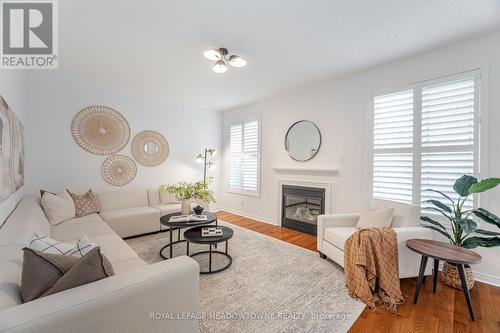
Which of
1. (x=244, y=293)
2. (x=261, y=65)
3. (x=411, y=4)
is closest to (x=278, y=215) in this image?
(x=244, y=293)

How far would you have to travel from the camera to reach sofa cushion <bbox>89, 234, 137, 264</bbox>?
6.20ft

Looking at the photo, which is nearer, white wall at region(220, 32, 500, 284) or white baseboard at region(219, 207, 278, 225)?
white wall at region(220, 32, 500, 284)

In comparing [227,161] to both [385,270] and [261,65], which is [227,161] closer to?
[261,65]

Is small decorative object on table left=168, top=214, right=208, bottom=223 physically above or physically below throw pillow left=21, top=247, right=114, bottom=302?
below

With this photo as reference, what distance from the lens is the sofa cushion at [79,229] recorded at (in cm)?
243

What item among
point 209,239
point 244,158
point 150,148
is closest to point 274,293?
point 209,239

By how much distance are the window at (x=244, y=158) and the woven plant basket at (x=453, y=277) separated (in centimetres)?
314

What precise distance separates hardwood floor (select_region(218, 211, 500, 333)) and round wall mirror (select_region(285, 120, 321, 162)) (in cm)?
226

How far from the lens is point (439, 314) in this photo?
1802 millimetres

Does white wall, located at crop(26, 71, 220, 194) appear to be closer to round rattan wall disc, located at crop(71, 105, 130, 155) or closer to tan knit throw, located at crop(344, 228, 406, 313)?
round rattan wall disc, located at crop(71, 105, 130, 155)

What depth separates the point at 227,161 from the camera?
18.0 feet

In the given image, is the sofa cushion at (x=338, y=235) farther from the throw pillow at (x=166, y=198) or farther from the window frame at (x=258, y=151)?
the throw pillow at (x=166, y=198)

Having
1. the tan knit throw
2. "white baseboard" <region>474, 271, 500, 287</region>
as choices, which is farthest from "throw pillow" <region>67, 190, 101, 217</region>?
"white baseboard" <region>474, 271, 500, 287</region>

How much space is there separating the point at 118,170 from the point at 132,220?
1.14 meters
